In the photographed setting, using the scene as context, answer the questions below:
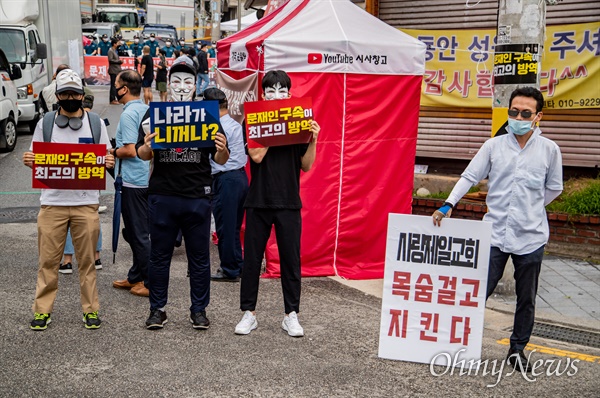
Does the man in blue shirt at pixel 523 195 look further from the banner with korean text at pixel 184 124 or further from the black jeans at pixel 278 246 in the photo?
the banner with korean text at pixel 184 124

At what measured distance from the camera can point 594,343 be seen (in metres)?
6.36

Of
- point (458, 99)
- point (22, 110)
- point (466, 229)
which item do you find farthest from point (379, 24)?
point (22, 110)

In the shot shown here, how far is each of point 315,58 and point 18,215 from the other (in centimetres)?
514

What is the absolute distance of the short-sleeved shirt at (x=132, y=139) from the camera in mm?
6906

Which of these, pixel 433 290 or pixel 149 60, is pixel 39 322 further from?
pixel 149 60

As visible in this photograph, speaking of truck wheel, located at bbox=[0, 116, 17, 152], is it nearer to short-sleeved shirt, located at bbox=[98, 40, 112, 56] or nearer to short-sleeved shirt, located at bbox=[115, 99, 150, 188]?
short-sleeved shirt, located at bbox=[115, 99, 150, 188]

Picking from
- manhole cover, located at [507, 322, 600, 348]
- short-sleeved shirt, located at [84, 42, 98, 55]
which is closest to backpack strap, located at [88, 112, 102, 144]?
manhole cover, located at [507, 322, 600, 348]

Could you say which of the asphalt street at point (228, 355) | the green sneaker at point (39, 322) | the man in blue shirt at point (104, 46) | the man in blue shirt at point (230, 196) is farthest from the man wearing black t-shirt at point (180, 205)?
the man in blue shirt at point (104, 46)

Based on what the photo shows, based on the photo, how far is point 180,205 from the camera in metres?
5.90

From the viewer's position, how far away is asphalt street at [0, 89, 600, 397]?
5.04m

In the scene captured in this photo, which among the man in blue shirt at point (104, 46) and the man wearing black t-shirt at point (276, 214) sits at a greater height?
the man in blue shirt at point (104, 46)

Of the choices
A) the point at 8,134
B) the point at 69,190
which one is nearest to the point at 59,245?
the point at 69,190

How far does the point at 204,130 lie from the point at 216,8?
39.6 metres

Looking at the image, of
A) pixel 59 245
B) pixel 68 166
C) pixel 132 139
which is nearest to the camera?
pixel 68 166
